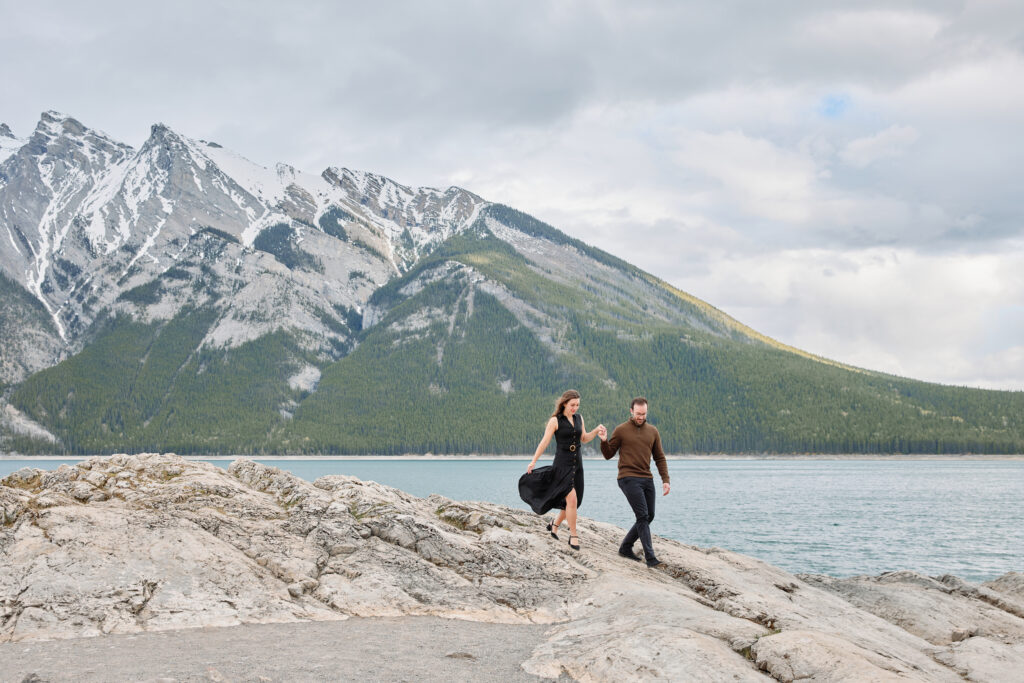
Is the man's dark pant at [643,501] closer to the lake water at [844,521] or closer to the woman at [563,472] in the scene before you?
the woman at [563,472]

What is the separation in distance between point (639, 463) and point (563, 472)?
1.77 m

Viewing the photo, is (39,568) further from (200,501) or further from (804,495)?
(804,495)

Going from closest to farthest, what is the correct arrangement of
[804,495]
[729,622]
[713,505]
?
1. [729,622]
2. [713,505]
3. [804,495]

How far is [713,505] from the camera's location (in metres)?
76.4

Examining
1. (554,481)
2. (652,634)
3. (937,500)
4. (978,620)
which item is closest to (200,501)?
(554,481)

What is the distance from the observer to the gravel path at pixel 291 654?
951cm

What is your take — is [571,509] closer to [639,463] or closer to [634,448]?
[639,463]

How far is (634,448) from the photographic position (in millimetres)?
17172

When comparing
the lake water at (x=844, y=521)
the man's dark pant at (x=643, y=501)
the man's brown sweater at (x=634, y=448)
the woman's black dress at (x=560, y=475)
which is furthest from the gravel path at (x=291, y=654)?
the lake water at (x=844, y=521)

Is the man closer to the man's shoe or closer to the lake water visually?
the man's shoe

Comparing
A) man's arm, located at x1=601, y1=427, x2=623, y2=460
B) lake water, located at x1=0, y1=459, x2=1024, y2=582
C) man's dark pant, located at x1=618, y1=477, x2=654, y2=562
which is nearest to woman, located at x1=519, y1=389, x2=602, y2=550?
man's arm, located at x1=601, y1=427, x2=623, y2=460

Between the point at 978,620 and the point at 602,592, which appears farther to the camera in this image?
the point at 978,620

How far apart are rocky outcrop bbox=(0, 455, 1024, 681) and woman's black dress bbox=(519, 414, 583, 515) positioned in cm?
83

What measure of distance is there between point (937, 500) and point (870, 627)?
7897cm
